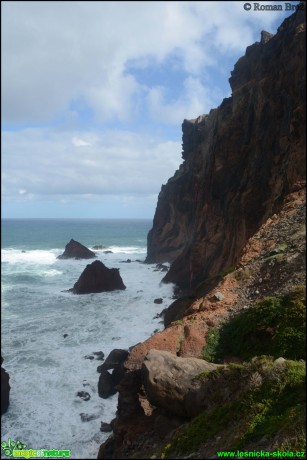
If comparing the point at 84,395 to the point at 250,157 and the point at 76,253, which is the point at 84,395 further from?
the point at 76,253

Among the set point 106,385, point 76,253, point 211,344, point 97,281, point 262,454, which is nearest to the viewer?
point 262,454

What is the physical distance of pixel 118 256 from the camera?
254ft

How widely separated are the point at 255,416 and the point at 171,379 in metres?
2.57

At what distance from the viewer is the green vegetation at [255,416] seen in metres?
6.33

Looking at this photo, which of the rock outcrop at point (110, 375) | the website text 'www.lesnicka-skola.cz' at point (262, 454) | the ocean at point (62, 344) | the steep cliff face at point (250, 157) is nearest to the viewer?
the website text 'www.lesnicka-skola.cz' at point (262, 454)

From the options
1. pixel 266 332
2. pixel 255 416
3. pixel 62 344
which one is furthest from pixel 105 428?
pixel 255 416

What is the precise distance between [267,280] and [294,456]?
7.37 metres

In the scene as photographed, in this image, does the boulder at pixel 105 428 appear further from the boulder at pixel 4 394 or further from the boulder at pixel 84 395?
the boulder at pixel 4 394

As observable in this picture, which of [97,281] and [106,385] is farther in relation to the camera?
[97,281]

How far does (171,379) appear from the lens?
905 centimetres

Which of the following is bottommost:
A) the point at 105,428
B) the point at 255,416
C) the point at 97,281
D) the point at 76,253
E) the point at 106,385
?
the point at 105,428

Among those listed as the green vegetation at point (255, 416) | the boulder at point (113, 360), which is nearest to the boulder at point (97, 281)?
the boulder at point (113, 360)

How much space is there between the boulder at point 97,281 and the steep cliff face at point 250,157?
306 inches

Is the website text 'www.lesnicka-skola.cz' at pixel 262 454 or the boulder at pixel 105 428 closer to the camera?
the website text 'www.lesnicka-skola.cz' at pixel 262 454
